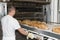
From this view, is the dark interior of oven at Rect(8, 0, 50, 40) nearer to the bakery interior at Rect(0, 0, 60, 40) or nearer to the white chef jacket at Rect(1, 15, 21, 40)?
the bakery interior at Rect(0, 0, 60, 40)

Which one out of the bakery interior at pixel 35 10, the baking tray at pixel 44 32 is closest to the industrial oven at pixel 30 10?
the bakery interior at pixel 35 10

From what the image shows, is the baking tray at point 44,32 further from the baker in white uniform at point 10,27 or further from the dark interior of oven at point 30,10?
the dark interior of oven at point 30,10

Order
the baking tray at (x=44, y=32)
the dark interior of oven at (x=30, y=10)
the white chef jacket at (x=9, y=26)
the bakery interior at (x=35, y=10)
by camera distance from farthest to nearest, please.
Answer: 1. the dark interior of oven at (x=30, y=10)
2. the bakery interior at (x=35, y=10)
3. the white chef jacket at (x=9, y=26)
4. the baking tray at (x=44, y=32)

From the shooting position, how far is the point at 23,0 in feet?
12.0

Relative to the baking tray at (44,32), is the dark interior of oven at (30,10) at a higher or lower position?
higher

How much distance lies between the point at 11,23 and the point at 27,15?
4.23 feet

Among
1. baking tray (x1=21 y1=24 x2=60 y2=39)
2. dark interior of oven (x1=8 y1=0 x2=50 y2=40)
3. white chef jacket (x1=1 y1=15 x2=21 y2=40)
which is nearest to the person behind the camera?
baking tray (x1=21 y1=24 x2=60 y2=39)

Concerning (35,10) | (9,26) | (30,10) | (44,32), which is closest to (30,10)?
(30,10)

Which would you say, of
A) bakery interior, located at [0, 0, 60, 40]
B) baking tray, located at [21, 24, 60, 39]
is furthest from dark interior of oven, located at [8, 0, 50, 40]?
baking tray, located at [21, 24, 60, 39]

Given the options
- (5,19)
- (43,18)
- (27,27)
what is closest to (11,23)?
(5,19)

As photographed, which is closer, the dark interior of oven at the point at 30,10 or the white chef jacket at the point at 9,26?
the white chef jacket at the point at 9,26

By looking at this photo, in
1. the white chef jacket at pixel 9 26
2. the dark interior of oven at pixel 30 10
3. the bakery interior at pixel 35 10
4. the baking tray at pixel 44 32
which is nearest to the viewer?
the baking tray at pixel 44 32

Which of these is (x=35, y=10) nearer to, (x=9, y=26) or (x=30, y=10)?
(x=30, y=10)

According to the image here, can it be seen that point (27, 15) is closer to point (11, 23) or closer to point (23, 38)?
point (23, 38)
